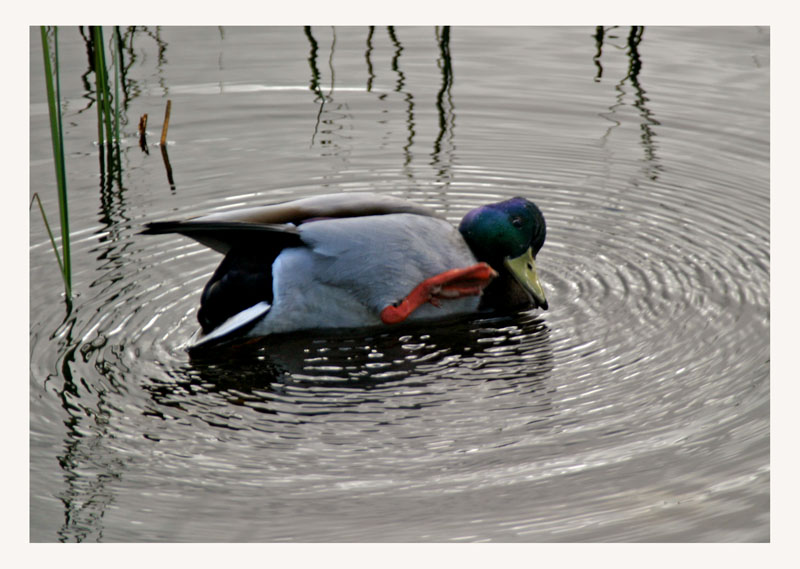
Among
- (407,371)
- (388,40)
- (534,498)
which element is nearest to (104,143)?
(388,40)

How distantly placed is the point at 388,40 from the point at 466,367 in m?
4.41

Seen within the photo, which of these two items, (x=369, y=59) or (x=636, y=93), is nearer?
(x=636, y=93)

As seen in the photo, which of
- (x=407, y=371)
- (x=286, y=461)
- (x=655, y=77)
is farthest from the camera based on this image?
(x=655, y=77)

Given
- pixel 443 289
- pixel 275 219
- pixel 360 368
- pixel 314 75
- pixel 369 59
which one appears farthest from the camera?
pixel 369 59

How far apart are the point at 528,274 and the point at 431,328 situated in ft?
1.74

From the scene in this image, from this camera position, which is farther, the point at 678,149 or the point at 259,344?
the point at 678,149

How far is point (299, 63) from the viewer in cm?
812

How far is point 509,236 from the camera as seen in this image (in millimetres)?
5062

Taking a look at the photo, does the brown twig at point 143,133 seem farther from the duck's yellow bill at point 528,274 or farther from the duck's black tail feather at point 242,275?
the duck's yellow bill at point 528,274

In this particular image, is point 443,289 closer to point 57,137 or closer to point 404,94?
point 57,137

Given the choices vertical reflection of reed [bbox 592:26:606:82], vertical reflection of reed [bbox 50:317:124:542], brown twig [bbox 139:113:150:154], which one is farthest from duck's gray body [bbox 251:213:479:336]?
vertical reflection of reed [bbox 592:26:606:82]

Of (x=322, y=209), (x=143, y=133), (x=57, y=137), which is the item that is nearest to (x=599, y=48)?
(x=143, y=133)

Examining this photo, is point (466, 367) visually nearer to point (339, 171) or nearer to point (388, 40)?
point (339, 171)

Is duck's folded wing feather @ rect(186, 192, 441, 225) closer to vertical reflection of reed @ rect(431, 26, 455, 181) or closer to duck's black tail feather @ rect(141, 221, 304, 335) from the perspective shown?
duck's black tail feather @ rect(141, 221, 304, 335)
